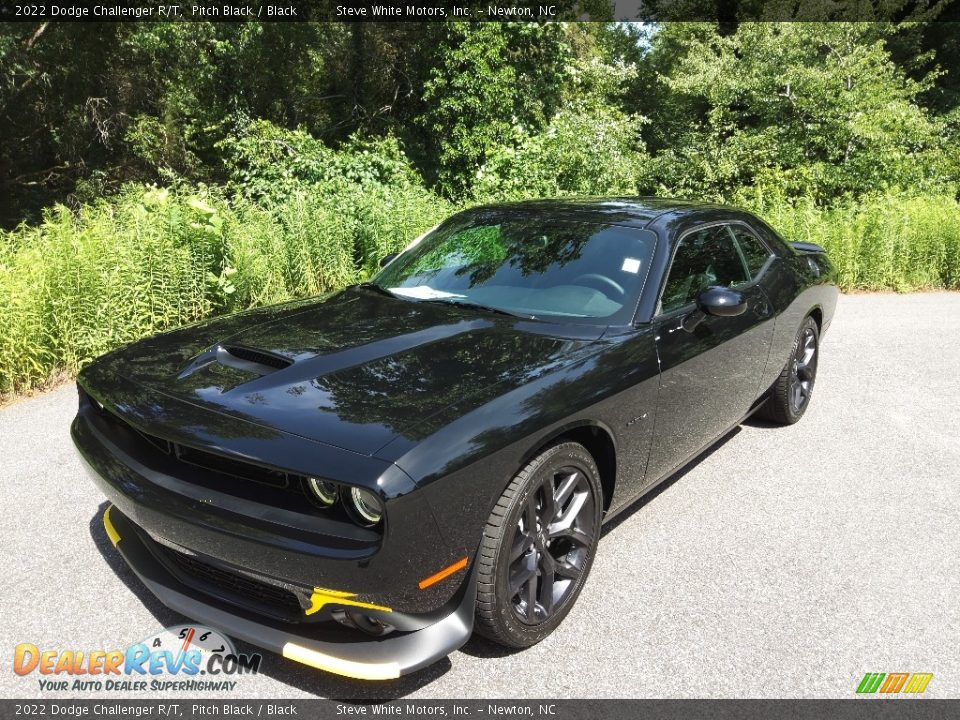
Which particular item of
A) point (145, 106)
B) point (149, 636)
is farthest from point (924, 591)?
point (145, 106)

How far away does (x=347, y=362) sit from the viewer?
288cm

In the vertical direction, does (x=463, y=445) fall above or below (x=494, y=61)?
below

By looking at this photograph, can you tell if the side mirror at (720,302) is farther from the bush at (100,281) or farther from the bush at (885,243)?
the bush at (885,243)

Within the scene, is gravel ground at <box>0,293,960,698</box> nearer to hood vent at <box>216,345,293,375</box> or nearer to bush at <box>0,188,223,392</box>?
bush at <box>0,188,223,392</box>

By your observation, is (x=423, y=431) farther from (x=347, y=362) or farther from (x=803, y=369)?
(x=803, y=369)

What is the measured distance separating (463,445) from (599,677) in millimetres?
985

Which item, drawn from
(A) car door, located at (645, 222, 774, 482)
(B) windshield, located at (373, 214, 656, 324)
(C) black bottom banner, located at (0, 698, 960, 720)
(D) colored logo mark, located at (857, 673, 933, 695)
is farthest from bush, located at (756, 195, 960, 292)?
(C) black bottom banner, located at (0, 698, 960, 720)

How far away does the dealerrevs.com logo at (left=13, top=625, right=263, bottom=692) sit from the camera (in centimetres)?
256

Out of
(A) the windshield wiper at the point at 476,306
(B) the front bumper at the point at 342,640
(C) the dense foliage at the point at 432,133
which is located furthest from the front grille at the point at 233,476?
(C) the dense foliage at the point at 432,133

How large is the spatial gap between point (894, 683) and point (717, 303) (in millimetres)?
1641

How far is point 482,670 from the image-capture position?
2654mm

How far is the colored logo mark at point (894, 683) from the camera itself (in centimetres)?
263

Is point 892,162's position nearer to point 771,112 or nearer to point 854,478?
point 771,112

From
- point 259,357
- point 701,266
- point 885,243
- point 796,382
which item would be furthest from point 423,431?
point 885,243
